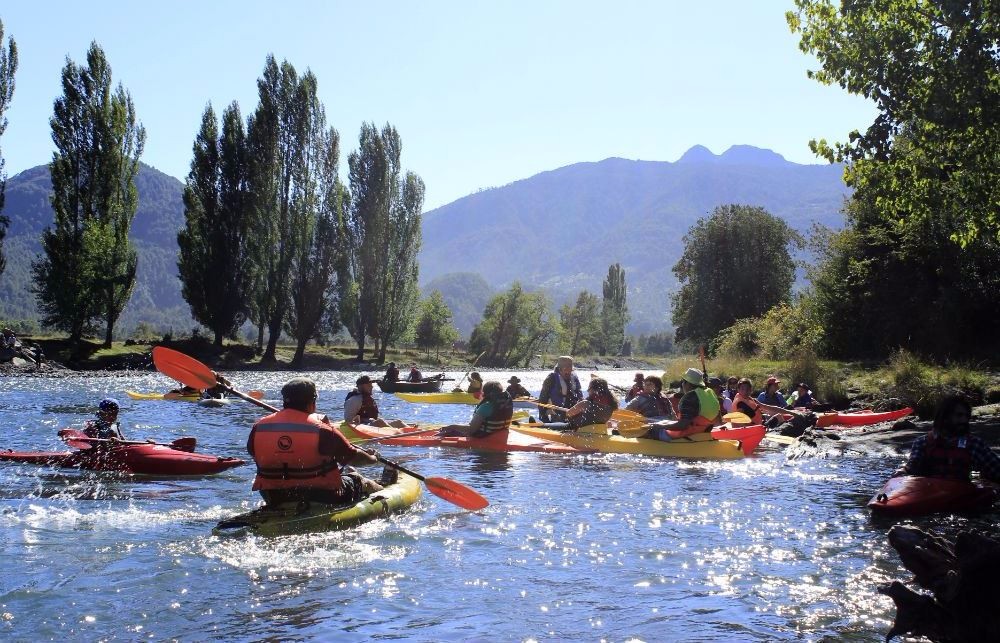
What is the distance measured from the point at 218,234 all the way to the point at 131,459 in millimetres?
37256

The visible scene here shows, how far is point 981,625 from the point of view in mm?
4688

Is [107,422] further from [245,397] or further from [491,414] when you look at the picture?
[491,414]

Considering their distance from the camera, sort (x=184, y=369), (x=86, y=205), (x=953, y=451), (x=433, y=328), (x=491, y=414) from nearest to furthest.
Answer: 1. (x=953, y=451)
2. (x=184, y=369)
3. (x=491, y=414)
4. (x=86, y=205)
5. (x=433, y=328)

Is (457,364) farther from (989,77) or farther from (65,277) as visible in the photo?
(989,77)

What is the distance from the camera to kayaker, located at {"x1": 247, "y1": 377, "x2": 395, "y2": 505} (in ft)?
25.1

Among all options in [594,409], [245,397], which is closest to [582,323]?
[594,409]

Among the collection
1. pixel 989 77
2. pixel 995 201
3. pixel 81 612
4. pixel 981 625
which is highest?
pixel 989 77

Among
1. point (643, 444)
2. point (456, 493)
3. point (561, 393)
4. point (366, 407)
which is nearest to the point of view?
point (456, 493)

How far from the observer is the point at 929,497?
8.81m

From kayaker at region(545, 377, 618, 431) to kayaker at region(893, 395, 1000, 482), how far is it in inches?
284

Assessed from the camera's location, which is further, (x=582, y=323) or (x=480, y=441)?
(x=582, y=323)

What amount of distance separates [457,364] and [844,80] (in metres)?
48.4

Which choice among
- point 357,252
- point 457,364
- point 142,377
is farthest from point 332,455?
point 457,364

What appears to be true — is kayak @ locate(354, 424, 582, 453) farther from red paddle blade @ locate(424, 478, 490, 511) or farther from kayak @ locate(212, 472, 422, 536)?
kayak @ locate(212, 472, 422, 536)
